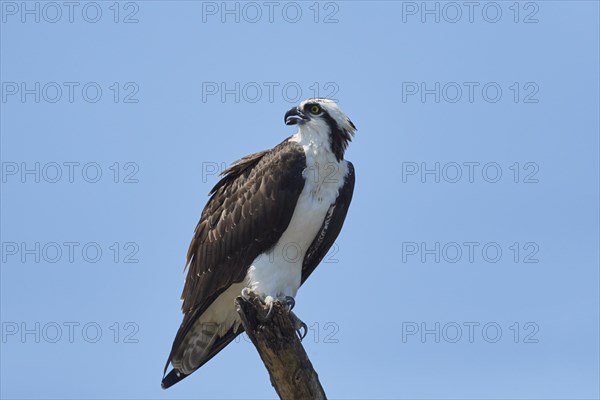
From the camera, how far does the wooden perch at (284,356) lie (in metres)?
9.52

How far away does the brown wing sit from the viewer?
38.4 ft

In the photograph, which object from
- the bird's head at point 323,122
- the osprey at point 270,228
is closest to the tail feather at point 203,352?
the osprey at point 270,228

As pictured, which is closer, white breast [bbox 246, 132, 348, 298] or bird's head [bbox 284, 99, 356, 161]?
white breast [bbox 246, 132, 348, 298]

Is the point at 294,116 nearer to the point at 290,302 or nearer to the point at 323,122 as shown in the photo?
the point at 323,122

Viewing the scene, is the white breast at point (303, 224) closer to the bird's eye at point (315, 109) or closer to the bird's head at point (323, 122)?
the bird's head at point (323, 122)

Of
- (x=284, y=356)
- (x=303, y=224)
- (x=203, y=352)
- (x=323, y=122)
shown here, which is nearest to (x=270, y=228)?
(x=303, y=224)

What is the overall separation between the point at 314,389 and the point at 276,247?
105 inches

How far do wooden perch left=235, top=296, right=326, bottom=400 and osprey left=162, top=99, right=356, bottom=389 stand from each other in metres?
1.71

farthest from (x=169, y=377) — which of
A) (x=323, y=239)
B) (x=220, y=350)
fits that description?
(x=323, y=239)

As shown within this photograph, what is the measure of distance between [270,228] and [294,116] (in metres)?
1.39

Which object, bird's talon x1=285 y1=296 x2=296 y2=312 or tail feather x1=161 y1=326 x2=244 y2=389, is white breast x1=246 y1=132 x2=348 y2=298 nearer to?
bird's talon x1=285 y1=296 x2=296 y2=312

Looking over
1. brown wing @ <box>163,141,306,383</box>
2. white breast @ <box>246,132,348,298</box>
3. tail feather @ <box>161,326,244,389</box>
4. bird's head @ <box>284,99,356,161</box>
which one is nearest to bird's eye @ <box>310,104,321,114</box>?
bird's head @ <box>284,99,356,161</box>

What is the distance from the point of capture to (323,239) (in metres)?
12.0

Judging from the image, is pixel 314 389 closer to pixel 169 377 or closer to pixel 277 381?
pixel 277 381
